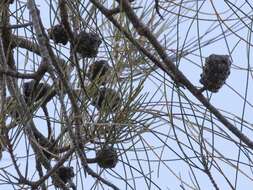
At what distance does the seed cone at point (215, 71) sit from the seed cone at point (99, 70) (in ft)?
1.12

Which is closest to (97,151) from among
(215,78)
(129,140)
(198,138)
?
(129,140)

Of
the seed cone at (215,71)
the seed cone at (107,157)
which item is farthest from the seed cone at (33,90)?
the seed cone at (215,71)

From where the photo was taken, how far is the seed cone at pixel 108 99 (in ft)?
3.74

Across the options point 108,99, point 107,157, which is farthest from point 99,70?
point 107,157

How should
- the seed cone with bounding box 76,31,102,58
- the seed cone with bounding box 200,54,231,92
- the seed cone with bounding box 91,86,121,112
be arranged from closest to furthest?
A: the seed cone with bounding box 200,54,231,92, the seed cone with bounding box 76,31,102,58, the seed cone with bounding box 91,86,121,112

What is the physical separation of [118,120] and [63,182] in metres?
0.15

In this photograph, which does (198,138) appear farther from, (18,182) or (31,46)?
(31,46)

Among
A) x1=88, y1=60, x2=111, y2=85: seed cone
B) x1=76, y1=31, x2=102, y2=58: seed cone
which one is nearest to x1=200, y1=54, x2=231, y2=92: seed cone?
x1=76, y1=31, x2=102, y2=58: seed cone

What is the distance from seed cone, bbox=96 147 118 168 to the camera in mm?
1074

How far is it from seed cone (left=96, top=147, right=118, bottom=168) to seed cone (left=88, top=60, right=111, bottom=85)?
15 cm

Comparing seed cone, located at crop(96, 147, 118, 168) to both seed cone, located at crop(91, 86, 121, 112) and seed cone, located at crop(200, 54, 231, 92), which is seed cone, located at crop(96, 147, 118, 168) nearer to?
seed cone, located at crop(91, 86, 121, 112)

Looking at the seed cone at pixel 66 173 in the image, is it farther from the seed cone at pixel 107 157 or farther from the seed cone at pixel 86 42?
the seed cone at pixel 86 42

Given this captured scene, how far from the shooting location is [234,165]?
3.25ft

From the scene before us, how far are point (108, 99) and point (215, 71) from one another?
31cm
